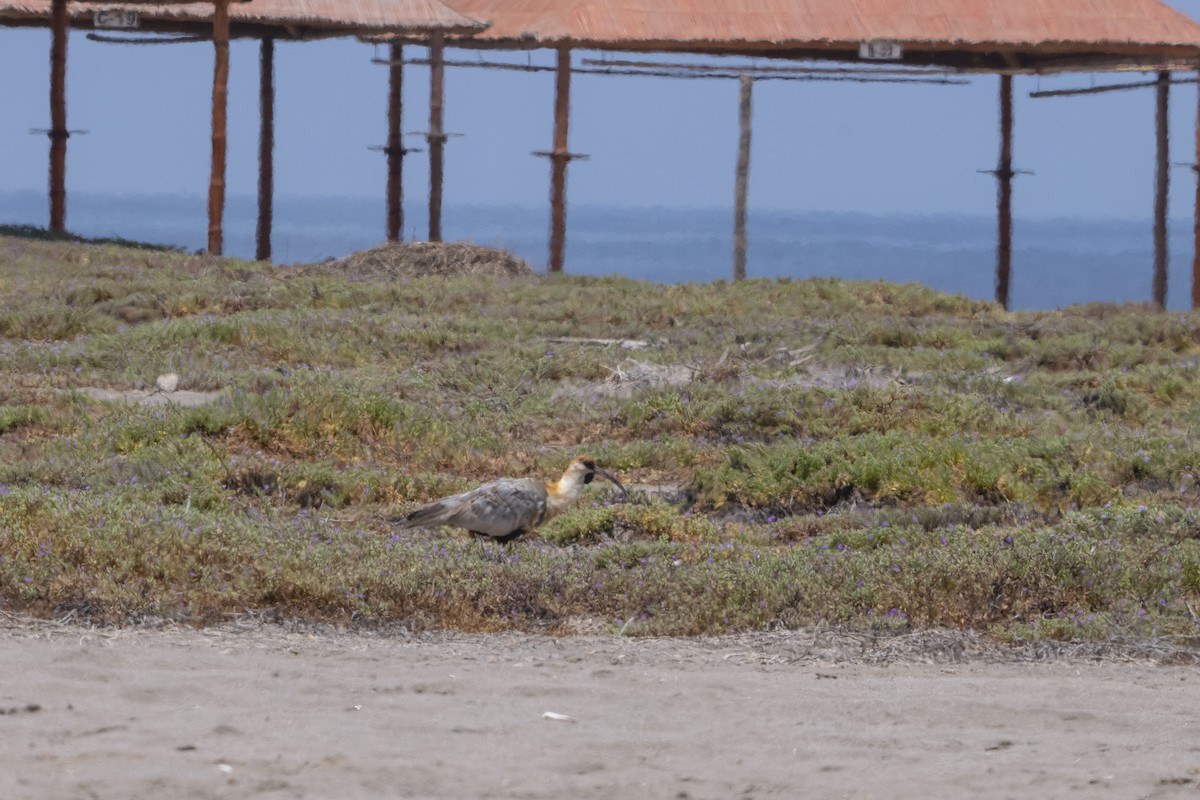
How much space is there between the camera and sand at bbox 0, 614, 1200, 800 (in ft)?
16.3

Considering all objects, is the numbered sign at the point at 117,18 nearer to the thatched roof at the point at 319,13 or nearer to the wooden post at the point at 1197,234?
the thatched roof at the point at 319,13

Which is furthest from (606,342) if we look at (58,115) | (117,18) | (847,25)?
(58,115)

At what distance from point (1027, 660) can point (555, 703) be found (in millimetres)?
2146

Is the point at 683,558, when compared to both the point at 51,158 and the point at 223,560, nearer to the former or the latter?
the point at 223,560

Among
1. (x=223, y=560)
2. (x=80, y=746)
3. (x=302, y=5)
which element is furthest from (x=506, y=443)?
(x=302, y=5)

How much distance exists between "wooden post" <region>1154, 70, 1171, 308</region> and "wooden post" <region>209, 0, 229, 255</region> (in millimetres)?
14107

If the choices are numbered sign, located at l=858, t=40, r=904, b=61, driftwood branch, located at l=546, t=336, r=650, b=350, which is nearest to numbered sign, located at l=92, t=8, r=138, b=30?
numbered sign, located at l=858, t=40, r=904, b=61

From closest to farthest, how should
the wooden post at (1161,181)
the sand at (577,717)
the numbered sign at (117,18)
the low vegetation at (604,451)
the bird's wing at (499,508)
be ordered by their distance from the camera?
the sand at (577,717), the low vegetation at (604,451), the bird's wing at (499,508), the numbered sign at (117,18), the wooden post at (1161,181)

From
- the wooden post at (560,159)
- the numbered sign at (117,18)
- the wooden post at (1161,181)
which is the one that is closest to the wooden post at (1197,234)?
the wooden post at (1161,181)

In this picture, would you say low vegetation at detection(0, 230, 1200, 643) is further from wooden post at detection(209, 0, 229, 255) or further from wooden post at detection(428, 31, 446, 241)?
wooden post at detection(428, 31, 446, 241)

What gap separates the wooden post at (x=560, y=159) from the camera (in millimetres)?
25172

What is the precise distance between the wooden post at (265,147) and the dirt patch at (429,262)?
5229mm

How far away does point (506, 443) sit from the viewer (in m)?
12.4

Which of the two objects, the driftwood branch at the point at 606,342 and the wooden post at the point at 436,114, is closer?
the driftwood branch at the point at 606,342
